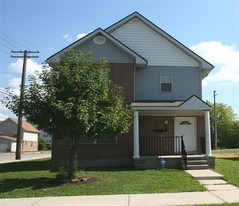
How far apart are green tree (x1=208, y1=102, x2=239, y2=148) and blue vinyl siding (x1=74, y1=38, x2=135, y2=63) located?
4717 cm

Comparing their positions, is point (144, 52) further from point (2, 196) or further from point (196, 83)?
point (2, 196)

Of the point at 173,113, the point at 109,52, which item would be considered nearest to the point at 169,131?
the point at 173,113

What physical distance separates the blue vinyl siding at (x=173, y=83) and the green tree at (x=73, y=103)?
7116 millimetres

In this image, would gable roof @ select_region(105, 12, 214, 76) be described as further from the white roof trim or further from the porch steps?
the porch steps

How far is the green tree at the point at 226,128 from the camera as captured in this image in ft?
208

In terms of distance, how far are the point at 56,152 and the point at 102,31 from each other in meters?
7.14

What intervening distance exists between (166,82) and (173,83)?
424 mm

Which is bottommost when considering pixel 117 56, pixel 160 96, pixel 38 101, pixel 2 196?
pixel 2 196

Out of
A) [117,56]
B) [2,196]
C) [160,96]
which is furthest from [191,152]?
[2,196]

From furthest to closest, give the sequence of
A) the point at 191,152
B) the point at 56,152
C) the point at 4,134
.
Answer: the point at 4,134 < the point at 191,152 < the point at 56,152

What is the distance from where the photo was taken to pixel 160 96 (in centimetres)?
2075

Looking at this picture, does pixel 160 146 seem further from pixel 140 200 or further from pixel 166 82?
pixel 140 200

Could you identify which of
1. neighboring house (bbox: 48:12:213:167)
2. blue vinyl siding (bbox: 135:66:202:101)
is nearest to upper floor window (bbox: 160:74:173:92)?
neighboring house (bbox: 48:12:213:167)

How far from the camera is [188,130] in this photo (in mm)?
20703
